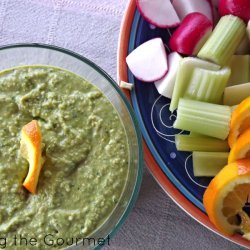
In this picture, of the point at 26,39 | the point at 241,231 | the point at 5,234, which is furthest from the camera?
the point at 26,39

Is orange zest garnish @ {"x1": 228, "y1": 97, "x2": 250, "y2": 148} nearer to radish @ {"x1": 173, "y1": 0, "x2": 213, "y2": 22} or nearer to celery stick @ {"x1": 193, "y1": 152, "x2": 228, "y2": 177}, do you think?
celery stick @ {"x1": 193, "y1": 152, "x2": 228, "y2": 177}

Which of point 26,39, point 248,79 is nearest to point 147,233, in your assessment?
point 248,79

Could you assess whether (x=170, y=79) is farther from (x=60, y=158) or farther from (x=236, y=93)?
(x=60, y=158)

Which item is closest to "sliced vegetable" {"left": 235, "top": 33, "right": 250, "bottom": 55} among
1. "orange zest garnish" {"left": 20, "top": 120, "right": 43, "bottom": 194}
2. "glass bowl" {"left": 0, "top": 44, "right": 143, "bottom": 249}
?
"glass bowl" {"left": 0, "top": 44, "right": 143, "bottom": 249}

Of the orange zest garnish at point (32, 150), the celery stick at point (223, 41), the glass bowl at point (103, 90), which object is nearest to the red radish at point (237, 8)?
the celery stick at point (223, 41)

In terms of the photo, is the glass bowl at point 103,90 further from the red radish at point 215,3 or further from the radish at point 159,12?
the red radish at point 215,3

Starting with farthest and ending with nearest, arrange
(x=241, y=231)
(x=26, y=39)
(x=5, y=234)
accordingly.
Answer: (x=26, y=39)
(x=241, y=231)
(x=5, y=234)

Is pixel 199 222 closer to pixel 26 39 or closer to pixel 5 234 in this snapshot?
pixel 5 234
